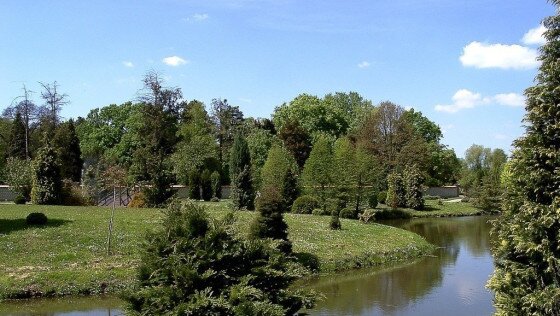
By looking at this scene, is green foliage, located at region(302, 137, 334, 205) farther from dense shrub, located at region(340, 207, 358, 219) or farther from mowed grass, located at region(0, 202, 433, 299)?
mowed grass, located at region(0, 202, 433, 299)

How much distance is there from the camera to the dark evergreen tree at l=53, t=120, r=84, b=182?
5569cm

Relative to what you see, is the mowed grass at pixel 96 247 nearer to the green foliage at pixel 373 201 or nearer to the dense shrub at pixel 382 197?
the green foliage at pixel 373 201

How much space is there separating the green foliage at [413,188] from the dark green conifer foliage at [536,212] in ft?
140

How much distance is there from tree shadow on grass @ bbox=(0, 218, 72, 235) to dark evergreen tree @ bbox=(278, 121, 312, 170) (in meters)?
38.2

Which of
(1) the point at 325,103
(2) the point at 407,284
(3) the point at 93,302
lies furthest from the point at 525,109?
(1) the point at 325,103

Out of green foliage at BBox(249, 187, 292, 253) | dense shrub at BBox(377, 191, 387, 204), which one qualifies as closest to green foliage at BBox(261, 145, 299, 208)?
dense shrub at BBox(377, 191, 387, 204)

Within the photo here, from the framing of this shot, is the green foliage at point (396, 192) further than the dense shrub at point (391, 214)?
Yes

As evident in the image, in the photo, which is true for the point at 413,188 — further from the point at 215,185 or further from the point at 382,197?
the point at 215,185

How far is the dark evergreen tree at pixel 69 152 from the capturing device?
55688 mm

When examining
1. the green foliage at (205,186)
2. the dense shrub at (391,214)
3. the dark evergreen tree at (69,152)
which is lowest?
the dense shrub at (391,214)

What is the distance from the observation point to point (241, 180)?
4053cm

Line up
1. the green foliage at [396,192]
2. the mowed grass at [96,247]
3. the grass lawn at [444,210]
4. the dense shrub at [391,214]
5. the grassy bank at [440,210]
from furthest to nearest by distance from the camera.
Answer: the green foliage at [396,192] → the grass lawn at [444,210] → the grassy bank at [440,210] → the dense shrub at [391,214] → the mowed grass at [96,247]

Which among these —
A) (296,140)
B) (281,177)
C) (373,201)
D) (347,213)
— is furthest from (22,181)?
(296,140)

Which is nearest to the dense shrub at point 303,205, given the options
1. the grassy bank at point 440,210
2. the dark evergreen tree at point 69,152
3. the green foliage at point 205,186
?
the grassy bank at point 440,210
